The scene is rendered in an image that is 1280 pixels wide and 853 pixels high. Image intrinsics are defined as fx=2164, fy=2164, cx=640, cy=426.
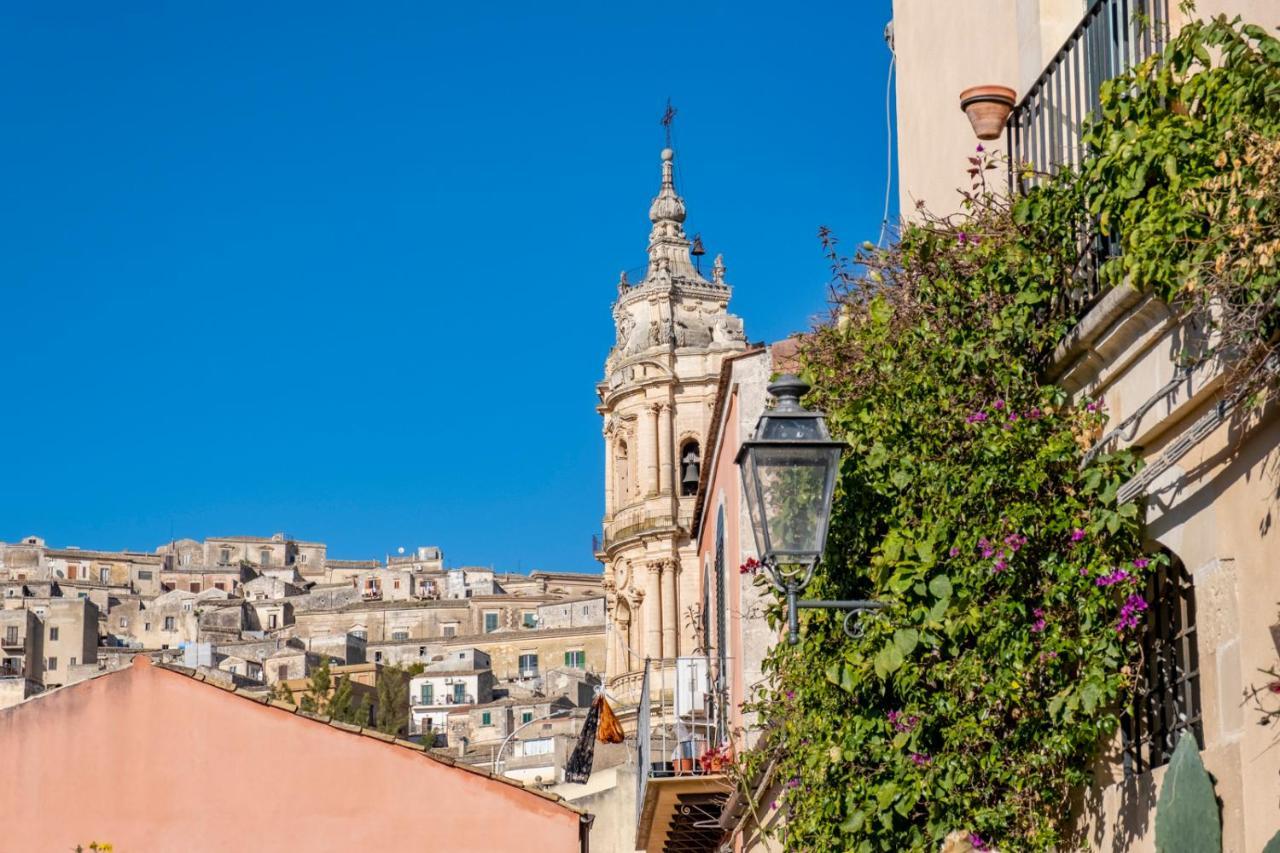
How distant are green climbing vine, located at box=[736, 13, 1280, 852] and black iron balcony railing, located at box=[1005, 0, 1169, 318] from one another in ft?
0.26

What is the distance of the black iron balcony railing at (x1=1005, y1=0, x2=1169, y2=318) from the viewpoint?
770 cm

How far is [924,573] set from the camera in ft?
26.1

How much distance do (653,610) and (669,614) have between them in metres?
0.63

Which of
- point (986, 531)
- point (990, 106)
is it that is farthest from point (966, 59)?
point (986, 531)

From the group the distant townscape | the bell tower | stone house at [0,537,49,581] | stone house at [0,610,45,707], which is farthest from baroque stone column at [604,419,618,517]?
stone house at [0,537,49,581]

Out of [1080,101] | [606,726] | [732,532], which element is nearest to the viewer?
[1080,101]

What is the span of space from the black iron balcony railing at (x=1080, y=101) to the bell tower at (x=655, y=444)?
4521cm

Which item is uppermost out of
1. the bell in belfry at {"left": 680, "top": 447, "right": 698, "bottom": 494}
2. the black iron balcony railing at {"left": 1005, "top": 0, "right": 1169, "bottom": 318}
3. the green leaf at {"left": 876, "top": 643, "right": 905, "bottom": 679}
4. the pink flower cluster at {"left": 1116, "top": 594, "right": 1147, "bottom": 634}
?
the bell in belfry at {"left": 680, "top": 447, "right": 698, "bottom": 494}

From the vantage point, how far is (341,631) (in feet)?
427

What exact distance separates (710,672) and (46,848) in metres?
7.07

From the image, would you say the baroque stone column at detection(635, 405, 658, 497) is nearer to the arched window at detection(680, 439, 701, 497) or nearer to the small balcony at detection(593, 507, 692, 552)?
the small balcony at detection(593, 507, 692, 552)

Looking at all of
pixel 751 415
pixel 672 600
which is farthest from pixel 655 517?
pixel 751 415

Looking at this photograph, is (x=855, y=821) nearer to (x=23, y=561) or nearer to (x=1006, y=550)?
(x=1006, y=550)

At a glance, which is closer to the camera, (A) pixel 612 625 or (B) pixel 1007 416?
(B) pixel 1007 416
